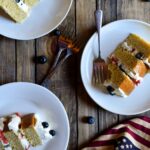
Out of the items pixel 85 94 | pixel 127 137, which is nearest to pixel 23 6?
pixel 85 94

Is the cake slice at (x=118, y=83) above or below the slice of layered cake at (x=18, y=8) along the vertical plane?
below

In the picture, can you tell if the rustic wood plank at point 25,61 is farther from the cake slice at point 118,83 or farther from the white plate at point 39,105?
the cake slice at point 118,83

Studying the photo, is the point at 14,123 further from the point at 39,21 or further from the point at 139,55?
the point at 139,55

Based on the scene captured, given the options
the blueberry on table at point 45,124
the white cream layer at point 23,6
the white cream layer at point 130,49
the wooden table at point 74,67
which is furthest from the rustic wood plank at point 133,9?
the blueberry on table at point 45,124

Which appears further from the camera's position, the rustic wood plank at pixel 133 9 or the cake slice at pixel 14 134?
the rustic wood plank at pixel 133 9

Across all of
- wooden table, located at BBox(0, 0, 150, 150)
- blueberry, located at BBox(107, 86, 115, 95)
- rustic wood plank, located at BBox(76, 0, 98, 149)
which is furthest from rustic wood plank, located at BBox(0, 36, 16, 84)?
blueberry, located at BBox(107, 86, 115, 95)
